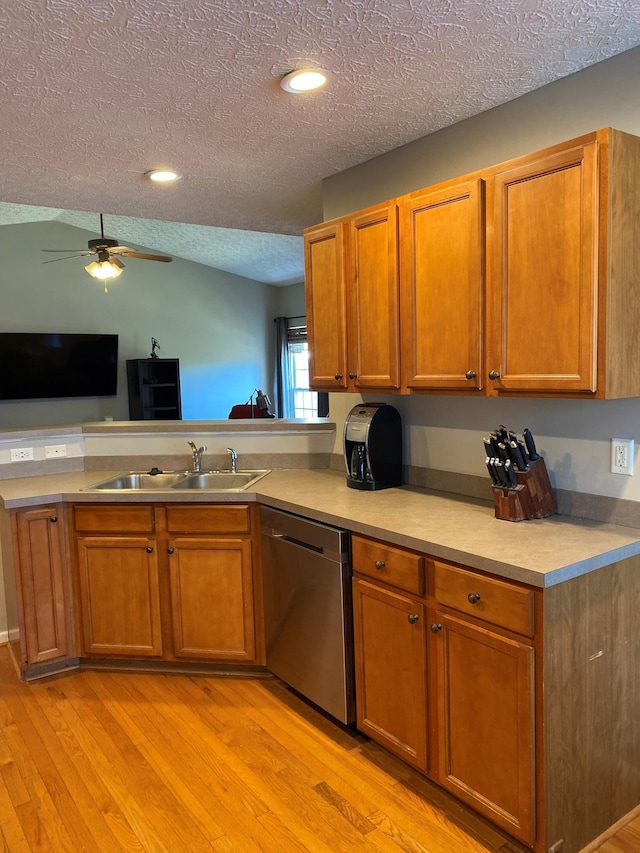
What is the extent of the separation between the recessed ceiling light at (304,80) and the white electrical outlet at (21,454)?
2.30 meters

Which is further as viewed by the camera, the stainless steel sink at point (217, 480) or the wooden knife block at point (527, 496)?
the stainless steel sink at point (217, 480)

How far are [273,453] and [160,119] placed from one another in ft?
5.64

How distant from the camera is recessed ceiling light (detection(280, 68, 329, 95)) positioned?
2002 mm

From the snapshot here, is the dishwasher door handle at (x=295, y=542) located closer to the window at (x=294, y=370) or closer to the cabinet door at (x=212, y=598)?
the cabinet door at (x=212, y=598)

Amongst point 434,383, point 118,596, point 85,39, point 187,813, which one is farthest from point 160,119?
point 187,813

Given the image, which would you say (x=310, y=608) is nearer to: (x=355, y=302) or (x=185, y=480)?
(x=185, y=480)

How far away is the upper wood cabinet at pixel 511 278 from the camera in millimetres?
1805

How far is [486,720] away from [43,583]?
211 cm

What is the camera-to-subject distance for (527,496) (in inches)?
85.7

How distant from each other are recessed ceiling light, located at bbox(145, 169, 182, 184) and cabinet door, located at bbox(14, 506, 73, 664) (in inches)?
63.6

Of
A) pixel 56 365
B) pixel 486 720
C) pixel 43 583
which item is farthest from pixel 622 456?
pixel 56 365

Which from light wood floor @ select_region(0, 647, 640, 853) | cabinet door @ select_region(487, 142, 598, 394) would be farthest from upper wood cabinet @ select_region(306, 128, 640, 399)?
light wood floor @ select_region(0, 647, 640, 853)

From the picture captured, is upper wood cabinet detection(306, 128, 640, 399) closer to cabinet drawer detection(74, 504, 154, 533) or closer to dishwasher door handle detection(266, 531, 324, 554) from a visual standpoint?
dishwasher door handle detection(266, 531, 324, 554)

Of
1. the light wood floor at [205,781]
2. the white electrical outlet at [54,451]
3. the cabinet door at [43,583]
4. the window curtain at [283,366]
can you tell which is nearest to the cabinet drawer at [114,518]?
the cabinet door at [43,583]
